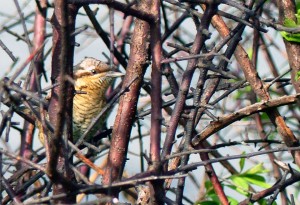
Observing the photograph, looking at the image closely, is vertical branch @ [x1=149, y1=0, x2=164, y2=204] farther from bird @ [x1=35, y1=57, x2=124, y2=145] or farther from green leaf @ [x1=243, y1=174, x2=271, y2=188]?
bird @ [x1=35, y1=57, x2=124, y2=145]

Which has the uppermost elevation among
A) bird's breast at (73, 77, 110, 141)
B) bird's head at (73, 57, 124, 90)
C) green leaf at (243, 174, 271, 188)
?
bird's head at (73, 57, 124, 90)

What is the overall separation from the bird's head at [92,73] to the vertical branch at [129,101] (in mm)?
2247

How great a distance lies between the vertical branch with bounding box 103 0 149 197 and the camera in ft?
9.18

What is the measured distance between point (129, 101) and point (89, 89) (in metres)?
2.37

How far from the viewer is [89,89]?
205 inches

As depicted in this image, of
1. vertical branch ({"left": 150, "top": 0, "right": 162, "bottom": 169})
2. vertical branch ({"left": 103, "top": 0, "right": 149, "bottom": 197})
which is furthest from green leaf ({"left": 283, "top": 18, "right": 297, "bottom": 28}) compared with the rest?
vertical branch ({"left": 150, "top": 0, "right": 162, "bottom": 169})

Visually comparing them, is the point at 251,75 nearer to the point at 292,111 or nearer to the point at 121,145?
the point at 121,145

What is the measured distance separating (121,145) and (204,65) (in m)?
0.46

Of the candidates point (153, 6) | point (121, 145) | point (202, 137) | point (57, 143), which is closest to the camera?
point (57, 143)

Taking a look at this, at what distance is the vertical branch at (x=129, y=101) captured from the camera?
280 cm

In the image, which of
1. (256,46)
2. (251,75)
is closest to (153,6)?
(251,75)

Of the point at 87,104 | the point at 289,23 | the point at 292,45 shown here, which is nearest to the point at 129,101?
the point at 289,23

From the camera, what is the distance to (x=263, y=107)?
131 inches

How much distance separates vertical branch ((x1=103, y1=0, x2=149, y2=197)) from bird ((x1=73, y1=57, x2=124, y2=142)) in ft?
7.05
